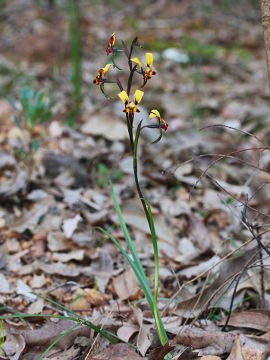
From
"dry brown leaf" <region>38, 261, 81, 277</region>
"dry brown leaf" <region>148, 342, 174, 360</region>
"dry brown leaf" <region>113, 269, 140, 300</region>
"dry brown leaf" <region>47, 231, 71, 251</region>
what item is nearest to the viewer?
"dry brown leaf" <region>148, 342, 174, 360</region>

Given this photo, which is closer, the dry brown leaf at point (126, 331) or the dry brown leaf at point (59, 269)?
the dry brown leaf at point (126, 331)

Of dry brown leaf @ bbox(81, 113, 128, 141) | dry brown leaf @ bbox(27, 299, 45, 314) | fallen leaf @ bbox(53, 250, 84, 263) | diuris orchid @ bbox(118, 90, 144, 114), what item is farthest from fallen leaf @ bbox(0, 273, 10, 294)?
dry brown leaf @ bbox(81, 113, 128, 141)

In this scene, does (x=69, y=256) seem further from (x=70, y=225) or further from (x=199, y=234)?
(x=199, y=234)

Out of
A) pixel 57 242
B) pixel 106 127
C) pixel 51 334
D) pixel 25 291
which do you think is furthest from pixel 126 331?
pixel 106 127

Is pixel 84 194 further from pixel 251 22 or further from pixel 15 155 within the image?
pixel 251 22

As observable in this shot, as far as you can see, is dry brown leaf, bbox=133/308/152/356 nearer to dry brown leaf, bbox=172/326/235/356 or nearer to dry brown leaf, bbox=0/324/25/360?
dry brown leaf, bbox=172/326/235/356

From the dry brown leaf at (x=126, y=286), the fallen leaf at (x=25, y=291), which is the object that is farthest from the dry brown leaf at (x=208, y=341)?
the fallen leaf at (x=25, y=291)

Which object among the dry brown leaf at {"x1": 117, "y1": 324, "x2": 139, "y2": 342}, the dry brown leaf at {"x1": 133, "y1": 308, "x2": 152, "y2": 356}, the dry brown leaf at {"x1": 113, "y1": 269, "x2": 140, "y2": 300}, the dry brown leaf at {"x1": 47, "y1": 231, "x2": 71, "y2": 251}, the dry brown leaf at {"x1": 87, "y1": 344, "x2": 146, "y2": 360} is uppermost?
the dry brown leaf at {"x1": 47, "y1": 231, "x2": 71, "y2": 251}

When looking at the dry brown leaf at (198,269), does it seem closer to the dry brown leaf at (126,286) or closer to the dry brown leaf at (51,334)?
the dry brown leaf at (126,286)

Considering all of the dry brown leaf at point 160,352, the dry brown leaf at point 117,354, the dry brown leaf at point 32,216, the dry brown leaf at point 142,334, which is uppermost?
the dry brown leaf at point 32,216

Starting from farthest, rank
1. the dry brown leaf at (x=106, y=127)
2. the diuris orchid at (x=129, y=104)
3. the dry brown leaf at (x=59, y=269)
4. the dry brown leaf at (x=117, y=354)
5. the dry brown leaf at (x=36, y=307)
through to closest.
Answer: the dry brown leaf at (x=106, y=127)
the dry brown leaf at (x=59, y=269)
the dry brown leaf at (x=36, y=307)
the dry brown leaf at (x=117, y=354)
the diuris orchid at (x=129, y=104)
